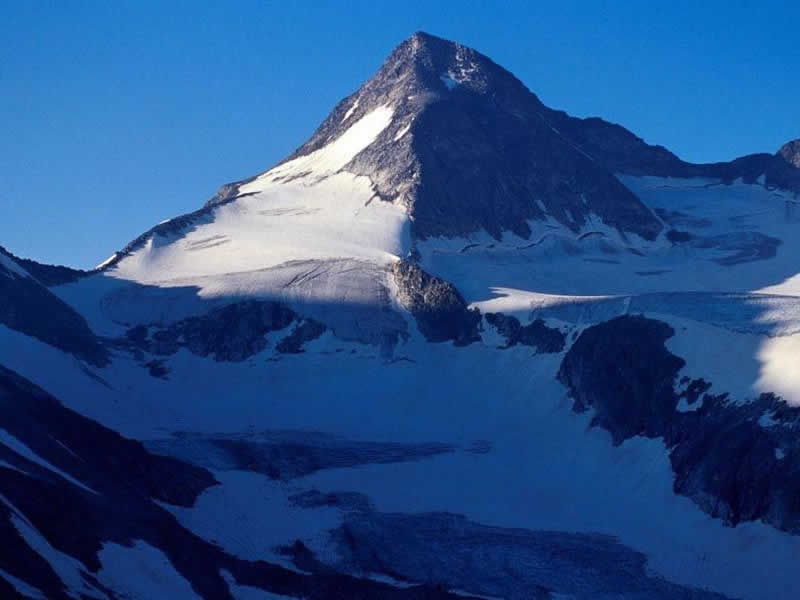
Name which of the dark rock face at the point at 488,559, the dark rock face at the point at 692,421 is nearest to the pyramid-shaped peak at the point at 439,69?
the dark rock face at the point at 692,421

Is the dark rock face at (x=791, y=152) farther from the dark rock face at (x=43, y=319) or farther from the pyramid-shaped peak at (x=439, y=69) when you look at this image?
the dark rock face at (x=43, y=319)

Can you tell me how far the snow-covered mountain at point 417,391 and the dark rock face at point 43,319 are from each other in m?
0.32

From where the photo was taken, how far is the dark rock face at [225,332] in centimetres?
10456

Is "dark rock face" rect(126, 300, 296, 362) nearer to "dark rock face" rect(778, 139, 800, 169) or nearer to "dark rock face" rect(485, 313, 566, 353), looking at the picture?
"dark rock face" rect(485, 313, 566, 353)

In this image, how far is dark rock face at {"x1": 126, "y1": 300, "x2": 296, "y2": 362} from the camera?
4117 inches

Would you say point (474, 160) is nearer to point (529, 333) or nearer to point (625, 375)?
point (529, 333)

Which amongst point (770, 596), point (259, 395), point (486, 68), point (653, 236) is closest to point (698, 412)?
point (770, 596)

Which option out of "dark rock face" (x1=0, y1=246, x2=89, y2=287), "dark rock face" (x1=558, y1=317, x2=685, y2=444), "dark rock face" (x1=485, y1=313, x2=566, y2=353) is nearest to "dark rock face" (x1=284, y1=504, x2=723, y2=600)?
"dark rock face" (x1=558, y1=317, x2=685, y2=444)

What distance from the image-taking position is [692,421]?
80750 mm

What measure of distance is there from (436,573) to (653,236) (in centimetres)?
8251

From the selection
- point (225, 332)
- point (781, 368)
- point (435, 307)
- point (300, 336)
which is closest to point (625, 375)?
point (781, 368)

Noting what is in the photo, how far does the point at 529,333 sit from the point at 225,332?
22208mm

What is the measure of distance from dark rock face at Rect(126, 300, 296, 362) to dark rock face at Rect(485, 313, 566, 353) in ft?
46.5

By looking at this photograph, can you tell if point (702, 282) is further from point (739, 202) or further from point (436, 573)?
point (436, 573)
